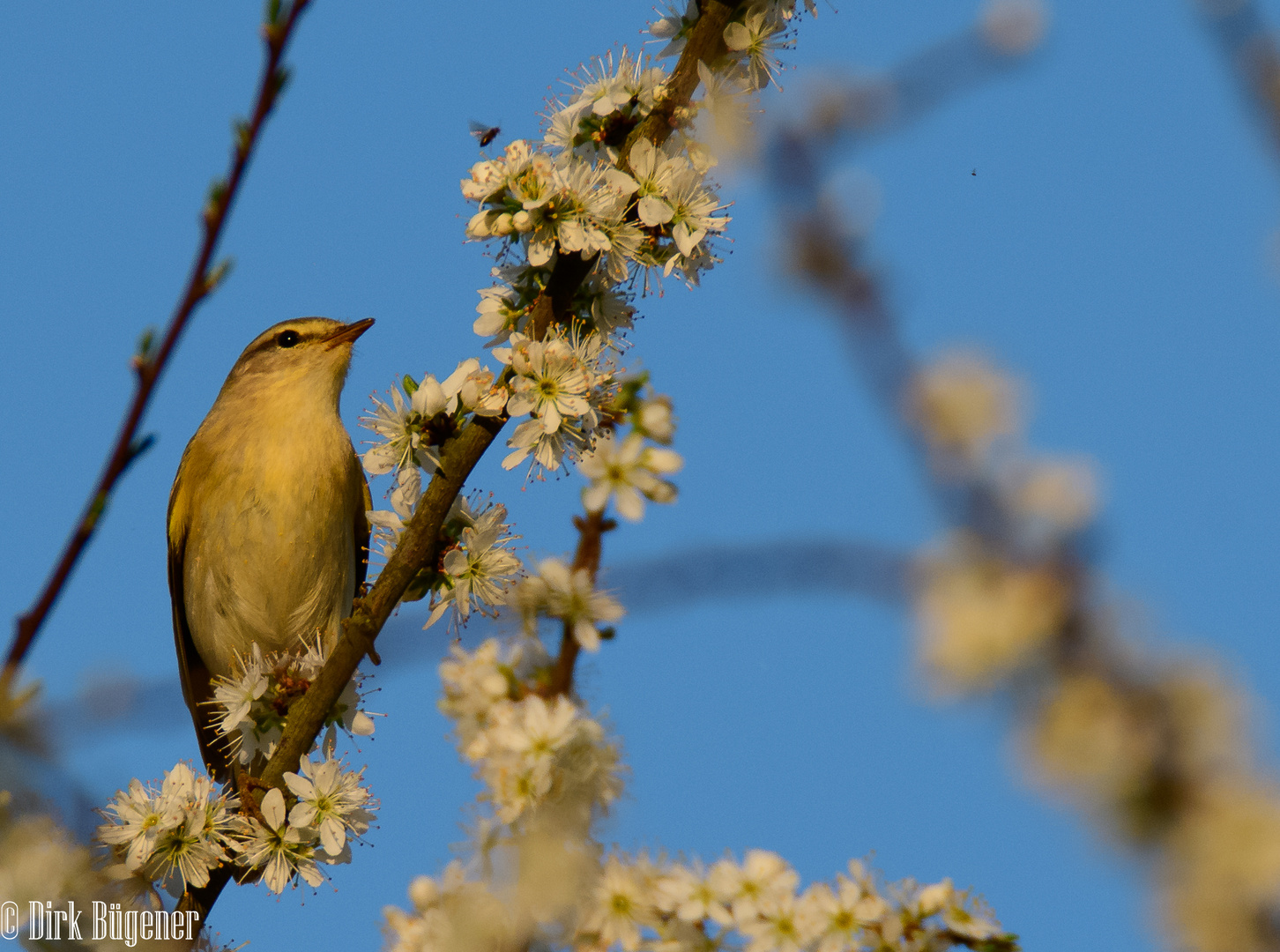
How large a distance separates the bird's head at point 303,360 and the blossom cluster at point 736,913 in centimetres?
319

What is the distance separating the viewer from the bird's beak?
21.0 feet

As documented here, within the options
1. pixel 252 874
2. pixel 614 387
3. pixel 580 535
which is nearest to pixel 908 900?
pixel 580 535

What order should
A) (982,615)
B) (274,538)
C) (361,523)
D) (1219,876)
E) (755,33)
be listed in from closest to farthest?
1. (1219,876)
2. (982,615)
3. (755,33)
4. (274,538)
5. (361,523)

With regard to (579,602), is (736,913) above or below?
below

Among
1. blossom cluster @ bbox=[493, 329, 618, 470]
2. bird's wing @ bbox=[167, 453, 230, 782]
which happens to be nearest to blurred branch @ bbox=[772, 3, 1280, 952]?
blossom cluster @ bbox=[493, 329, 618, 470]

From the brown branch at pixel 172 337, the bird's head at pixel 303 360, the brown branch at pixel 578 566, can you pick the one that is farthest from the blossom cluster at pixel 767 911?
the bird's head at pixel 303 360

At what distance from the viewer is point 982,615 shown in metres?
1.64

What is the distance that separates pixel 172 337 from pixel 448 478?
1932 millimetres

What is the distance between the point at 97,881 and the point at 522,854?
123cm

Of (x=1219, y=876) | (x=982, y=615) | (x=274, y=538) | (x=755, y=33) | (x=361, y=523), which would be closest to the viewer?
(x=1219, y=876)

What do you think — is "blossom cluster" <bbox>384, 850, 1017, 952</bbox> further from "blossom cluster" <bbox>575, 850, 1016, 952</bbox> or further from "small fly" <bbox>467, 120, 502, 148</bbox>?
"small fly" <bbox>467, 120, 502, 148</bbox>

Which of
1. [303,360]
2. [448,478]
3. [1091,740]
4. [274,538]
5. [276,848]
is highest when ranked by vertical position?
[303,360]

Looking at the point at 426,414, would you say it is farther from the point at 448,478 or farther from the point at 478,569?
the point at 478,569

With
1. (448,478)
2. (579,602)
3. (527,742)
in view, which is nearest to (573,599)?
(579,602)
